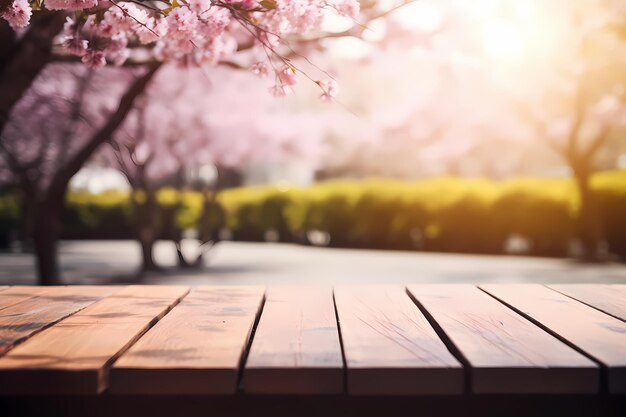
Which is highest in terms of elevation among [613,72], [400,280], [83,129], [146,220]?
[613,72]

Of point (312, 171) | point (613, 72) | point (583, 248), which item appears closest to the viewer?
point (613, 72)

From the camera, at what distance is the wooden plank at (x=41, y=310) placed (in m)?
2.08

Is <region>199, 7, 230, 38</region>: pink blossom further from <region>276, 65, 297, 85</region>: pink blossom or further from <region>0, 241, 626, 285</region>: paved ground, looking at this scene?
<region>0, 241, 626, 285</region>: paved ground

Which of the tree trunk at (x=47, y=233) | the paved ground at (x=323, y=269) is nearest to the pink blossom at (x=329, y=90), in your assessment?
the tree trunk at (x=47, y=233)

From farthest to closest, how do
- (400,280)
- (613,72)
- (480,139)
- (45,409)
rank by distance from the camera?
(480,139) < (613,72) < (400,280) < (45,409)

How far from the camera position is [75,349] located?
188 centimetres

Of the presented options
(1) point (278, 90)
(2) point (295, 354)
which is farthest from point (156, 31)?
(2) point (295, 354)

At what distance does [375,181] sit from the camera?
22109 mm

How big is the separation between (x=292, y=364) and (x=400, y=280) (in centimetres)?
1078

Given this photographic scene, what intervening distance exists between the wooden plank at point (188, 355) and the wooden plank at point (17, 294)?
2.19ft

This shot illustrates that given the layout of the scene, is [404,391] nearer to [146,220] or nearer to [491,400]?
[491,400]

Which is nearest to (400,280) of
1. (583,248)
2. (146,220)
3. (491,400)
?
(146,220)

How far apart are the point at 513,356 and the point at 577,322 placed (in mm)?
551

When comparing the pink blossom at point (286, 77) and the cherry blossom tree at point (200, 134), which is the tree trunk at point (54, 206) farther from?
the pink blossom at point (286, 77)
